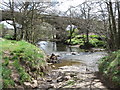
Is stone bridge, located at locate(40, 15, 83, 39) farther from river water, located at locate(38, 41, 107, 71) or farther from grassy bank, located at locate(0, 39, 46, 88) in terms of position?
grassy bank, located at locate(0, 39, 46, 88)

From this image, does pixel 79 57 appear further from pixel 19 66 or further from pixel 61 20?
pixel 61 20

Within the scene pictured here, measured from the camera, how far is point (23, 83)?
539 cm

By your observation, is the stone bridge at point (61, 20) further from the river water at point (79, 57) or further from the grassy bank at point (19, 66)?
the grassy bank at point (19, 66)

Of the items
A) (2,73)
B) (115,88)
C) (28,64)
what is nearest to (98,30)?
(28,64)

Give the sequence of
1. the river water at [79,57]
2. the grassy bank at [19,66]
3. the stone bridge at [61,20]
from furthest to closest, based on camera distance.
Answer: the stone bridge at [61,20] < the river water at [79,57] < the grassy bank at [19,66]

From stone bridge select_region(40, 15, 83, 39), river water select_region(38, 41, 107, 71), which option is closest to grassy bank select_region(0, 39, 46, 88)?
river water select_region(38, 41, 107, 71)

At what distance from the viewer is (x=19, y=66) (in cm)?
596

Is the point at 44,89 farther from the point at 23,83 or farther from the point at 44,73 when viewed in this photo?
the point at 44,73

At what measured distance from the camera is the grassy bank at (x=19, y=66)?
517 cm

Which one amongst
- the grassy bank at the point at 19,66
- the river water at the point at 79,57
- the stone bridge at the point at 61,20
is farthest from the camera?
the stone bridge at the point at 61,20

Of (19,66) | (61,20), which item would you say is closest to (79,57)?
(19,66)

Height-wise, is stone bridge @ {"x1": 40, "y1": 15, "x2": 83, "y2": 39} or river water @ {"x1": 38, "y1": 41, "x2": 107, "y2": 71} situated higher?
stone bridge @ {"x1": 40, "y1": 15, "x2": 83, "y2": 39}

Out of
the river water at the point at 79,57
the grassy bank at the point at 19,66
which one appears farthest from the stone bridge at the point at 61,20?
the grassy bank at the point at 19,66

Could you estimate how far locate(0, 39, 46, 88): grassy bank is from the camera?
5.17 metres
